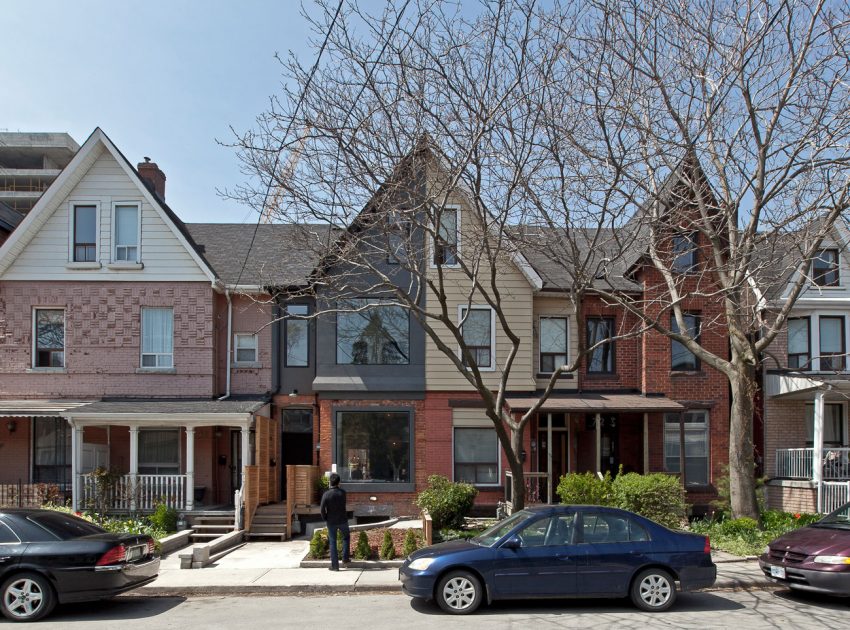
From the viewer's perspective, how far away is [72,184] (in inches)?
806

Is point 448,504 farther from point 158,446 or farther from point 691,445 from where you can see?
point 158,446

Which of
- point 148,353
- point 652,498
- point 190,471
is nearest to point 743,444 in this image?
point 652,498

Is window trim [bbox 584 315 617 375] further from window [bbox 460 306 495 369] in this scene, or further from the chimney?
the chimney

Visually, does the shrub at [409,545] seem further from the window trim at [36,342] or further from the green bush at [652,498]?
the window trim at [36,342]

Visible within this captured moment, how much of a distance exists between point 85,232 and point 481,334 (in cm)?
1072

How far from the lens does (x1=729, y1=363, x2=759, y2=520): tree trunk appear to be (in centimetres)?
1527

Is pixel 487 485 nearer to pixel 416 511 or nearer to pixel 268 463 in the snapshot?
pixel 416 511

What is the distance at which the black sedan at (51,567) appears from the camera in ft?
33.1

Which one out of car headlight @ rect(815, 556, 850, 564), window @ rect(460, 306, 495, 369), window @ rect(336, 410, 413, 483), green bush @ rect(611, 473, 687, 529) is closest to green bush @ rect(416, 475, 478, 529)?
green bush @ rect(611, 473, 687, 529)

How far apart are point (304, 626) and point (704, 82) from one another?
1142cm

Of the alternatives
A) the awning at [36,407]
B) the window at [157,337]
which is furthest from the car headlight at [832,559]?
the awning at [36,407]

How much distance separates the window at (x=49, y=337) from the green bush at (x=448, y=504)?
11.0 m

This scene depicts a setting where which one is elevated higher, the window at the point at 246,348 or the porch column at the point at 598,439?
the window at the point at 246,348

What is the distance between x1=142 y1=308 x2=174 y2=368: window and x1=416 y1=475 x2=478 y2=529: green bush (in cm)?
870
